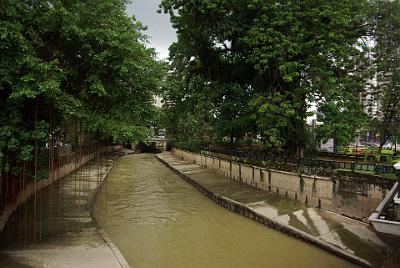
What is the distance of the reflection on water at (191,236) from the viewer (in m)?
10.6

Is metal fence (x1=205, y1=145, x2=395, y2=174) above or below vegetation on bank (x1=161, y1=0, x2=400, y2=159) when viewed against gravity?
below

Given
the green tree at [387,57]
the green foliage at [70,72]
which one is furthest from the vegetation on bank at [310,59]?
the green foliage at [70,72]

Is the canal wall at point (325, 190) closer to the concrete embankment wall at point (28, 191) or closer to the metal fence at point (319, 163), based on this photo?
the metal fence at point (319, 163)

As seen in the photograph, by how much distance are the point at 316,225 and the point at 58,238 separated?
8.85m

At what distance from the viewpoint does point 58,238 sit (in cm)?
1107

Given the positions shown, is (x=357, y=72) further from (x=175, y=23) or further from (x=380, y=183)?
(x=175, y=23)

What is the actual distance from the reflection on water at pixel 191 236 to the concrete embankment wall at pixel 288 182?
2.92 m

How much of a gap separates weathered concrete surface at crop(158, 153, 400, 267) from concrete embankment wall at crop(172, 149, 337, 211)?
0.39 meters

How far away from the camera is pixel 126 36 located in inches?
420

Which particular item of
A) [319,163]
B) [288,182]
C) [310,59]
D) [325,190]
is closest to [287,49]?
[310,59]

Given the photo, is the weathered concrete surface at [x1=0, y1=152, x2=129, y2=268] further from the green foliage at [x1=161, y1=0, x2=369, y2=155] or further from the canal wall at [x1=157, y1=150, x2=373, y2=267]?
the green foliage at [x1=161, y1=0, x2=369, y2=155]

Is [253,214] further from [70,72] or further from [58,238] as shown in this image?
[70,72]

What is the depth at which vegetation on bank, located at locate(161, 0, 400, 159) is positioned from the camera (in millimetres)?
16672

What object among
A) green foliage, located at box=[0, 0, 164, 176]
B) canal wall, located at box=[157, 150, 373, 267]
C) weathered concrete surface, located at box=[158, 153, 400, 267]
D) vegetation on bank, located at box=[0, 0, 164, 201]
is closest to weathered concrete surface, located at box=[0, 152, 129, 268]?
vegetation on bank, located at box=[0, 0, 164, 201]
